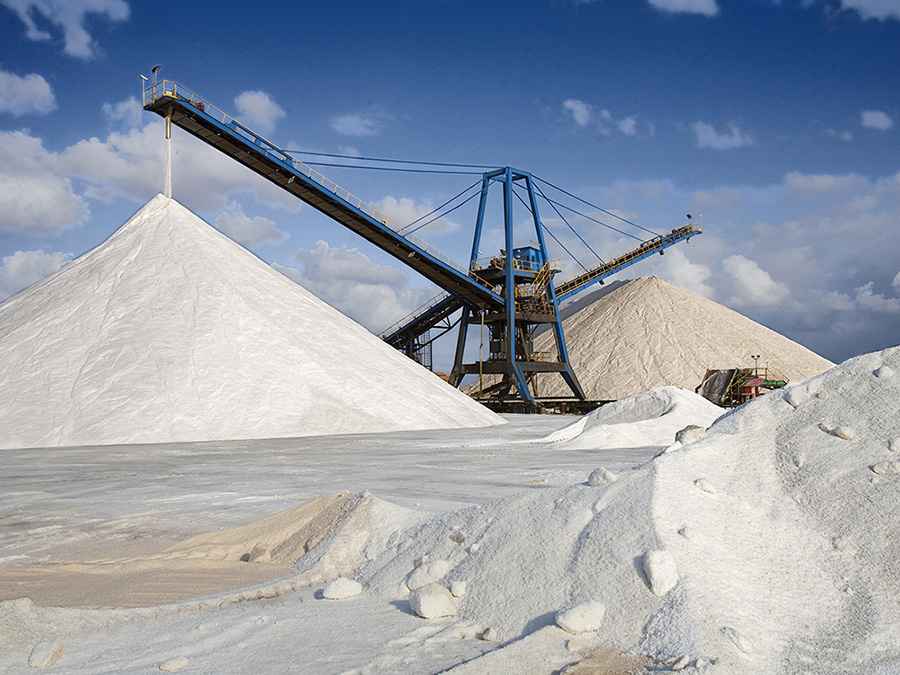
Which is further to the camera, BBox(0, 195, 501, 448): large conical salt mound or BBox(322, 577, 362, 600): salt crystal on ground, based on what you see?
BBox(0, 195, 501, 448): large conical salt mound

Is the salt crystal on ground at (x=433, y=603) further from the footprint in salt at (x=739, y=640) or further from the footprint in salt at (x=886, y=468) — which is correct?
the footprint in salt at (x=886, y=468)

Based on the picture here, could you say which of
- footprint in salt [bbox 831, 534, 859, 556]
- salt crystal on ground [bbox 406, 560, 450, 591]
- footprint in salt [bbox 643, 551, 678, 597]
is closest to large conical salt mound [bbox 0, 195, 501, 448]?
salt crystal on ground [bbox 406, 560, 450, 591]

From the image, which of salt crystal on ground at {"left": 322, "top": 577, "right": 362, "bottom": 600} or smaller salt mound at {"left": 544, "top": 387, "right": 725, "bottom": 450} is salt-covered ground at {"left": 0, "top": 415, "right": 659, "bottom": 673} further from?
smaller salt mound at {"left": 544, "top": 387, "right": 725, "bottom": 450}

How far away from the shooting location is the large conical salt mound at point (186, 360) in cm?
1270

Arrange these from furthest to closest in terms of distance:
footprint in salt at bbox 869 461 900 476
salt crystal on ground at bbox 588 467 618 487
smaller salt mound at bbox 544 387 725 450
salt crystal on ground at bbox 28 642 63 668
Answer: smaller salt mound at bbox 544 387 725 450
salt crystal on ground at bbox 588 467 618 487
footprint in salt at bbox 869 461 900 476
salt crystal on ground at bbox 28 642 63 668

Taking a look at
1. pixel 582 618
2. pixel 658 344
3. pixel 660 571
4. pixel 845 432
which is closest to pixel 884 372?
pixel 845 432

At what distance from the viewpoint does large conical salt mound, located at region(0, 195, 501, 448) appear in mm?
12695

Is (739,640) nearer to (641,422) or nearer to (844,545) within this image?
(844,545)

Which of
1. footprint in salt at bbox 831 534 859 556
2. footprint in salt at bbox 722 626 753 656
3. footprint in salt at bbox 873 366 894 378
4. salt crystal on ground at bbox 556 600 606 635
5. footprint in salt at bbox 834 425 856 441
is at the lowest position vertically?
footprint in salt at bbox 722 626 753 656

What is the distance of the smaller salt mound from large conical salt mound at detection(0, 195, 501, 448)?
382 cm

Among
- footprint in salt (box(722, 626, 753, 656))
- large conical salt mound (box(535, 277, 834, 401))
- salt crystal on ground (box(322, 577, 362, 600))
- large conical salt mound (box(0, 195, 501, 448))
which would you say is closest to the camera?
footprint in salt (box(722, 626, 753, 656))

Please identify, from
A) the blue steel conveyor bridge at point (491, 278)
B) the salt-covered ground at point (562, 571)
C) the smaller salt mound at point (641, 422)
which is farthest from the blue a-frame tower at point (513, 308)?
the salt-covered ground at point (562, 571)

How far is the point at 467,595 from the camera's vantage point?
3.28 meters

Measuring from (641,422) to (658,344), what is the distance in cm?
2311
